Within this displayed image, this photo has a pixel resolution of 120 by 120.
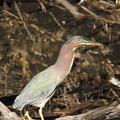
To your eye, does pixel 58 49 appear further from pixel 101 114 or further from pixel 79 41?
pixel 101 114

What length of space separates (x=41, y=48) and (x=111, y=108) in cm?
357

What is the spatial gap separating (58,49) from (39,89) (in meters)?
2.70

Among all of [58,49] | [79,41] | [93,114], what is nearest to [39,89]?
[79,41]

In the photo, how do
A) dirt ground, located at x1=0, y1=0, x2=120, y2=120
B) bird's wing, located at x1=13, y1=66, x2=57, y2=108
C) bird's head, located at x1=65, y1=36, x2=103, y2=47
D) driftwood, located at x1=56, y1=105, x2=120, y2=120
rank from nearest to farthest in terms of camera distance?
driftwood, located at x1=56, y1=105, x2=120, y2=120
bird's head, located at x1=65, y1=36, x2=103, y2=47
bird's wing, located at x1=13, y1=66, x2=57, y2=108
dirt ground, located at x1=0, y1=0, x2=120, y2=120

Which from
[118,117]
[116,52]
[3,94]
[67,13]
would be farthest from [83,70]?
[118,117]

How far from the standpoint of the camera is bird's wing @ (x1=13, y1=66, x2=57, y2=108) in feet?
14.7

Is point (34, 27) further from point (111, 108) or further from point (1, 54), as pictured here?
point (111, 108)

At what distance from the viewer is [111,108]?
3.84 meters

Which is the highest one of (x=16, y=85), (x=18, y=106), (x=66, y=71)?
(x=66, y=71)

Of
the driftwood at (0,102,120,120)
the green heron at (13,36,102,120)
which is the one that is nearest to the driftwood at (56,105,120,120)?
the driftwood at (0,102,120,120)

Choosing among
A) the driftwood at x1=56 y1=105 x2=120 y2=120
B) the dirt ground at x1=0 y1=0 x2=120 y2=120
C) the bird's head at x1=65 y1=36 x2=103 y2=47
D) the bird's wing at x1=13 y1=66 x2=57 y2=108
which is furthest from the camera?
the dirt ground at x1=0 y1=0 x2=120 y2=120

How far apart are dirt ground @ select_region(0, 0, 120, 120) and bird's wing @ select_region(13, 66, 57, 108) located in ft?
2.07

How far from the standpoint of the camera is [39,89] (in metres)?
4.54

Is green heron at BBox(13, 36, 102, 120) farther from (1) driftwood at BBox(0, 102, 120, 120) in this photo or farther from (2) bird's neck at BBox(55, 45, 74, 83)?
(1) driftwood at BBox(0, 102, 120, 120)
